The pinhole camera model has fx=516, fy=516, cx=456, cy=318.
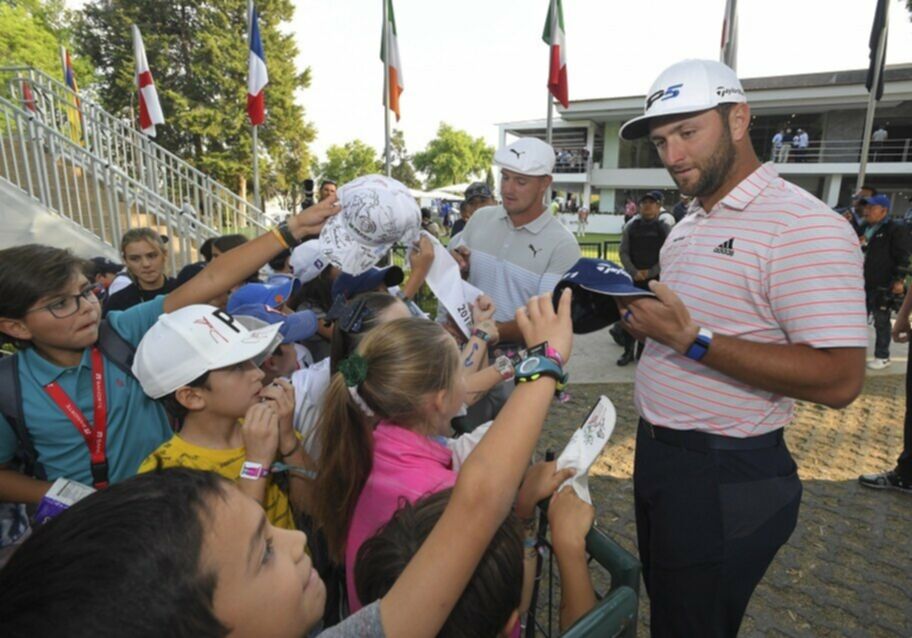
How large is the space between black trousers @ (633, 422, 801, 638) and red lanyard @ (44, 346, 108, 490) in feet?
6.95

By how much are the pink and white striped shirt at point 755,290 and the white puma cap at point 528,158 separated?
4.88ft

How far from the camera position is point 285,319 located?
106 inches

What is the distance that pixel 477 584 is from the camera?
3.76ft

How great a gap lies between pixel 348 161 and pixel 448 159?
556 inches

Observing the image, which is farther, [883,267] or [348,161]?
[348,161]

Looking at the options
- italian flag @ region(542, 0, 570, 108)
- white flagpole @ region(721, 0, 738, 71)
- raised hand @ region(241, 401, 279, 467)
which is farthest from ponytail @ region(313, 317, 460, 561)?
italian flag @ region(542, 0, 570, 108)

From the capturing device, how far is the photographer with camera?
6.84 m

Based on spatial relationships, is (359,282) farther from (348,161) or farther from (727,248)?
(348,161)

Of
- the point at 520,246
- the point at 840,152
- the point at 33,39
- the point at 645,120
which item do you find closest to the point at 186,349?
the point at 645,120

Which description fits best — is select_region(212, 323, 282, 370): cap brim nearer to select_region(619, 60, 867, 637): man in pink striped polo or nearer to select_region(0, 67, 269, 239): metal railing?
select_region(619, 60, 867, 637): man in pink striped polo

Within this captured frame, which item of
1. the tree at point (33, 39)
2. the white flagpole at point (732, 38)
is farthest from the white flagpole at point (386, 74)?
the tree at point (33, 39)

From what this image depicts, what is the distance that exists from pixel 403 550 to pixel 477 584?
0.59ft

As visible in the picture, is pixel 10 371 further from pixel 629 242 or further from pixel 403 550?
pixel 629 242

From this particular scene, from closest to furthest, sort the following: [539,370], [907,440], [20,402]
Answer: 1. [539,370]
2. [20,402]
3. [907,440]
